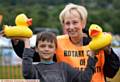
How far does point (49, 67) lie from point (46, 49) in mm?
178

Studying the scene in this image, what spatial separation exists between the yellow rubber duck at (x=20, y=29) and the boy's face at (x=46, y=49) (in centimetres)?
16

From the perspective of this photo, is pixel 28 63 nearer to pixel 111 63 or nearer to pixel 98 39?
pixel 98 39

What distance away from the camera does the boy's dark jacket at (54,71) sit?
5312 millimetres

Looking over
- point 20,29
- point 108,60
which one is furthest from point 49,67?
point 108,60

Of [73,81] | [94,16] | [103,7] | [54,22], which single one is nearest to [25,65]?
[73,81]

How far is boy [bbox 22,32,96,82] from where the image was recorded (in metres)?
5.34

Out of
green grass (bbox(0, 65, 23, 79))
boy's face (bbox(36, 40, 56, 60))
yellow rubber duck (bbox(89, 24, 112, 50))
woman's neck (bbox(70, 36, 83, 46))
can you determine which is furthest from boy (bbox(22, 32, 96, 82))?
green grass (bbox(0, 65, 23, 79))

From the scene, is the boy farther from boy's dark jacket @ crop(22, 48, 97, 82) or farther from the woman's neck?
the woman's neck

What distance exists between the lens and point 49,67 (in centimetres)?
542

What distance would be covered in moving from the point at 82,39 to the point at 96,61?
40 centimetres

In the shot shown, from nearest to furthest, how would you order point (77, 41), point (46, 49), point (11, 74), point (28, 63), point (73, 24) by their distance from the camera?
1. point (28, 63)
2. point (46, 49)
3. point (73, 24)
4. point (77, 41)
5. point (11, 74)

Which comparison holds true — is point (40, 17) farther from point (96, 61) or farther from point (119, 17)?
point (96, 61)

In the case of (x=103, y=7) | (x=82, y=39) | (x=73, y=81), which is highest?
(x=82, y=39)

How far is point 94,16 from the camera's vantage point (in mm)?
68312
